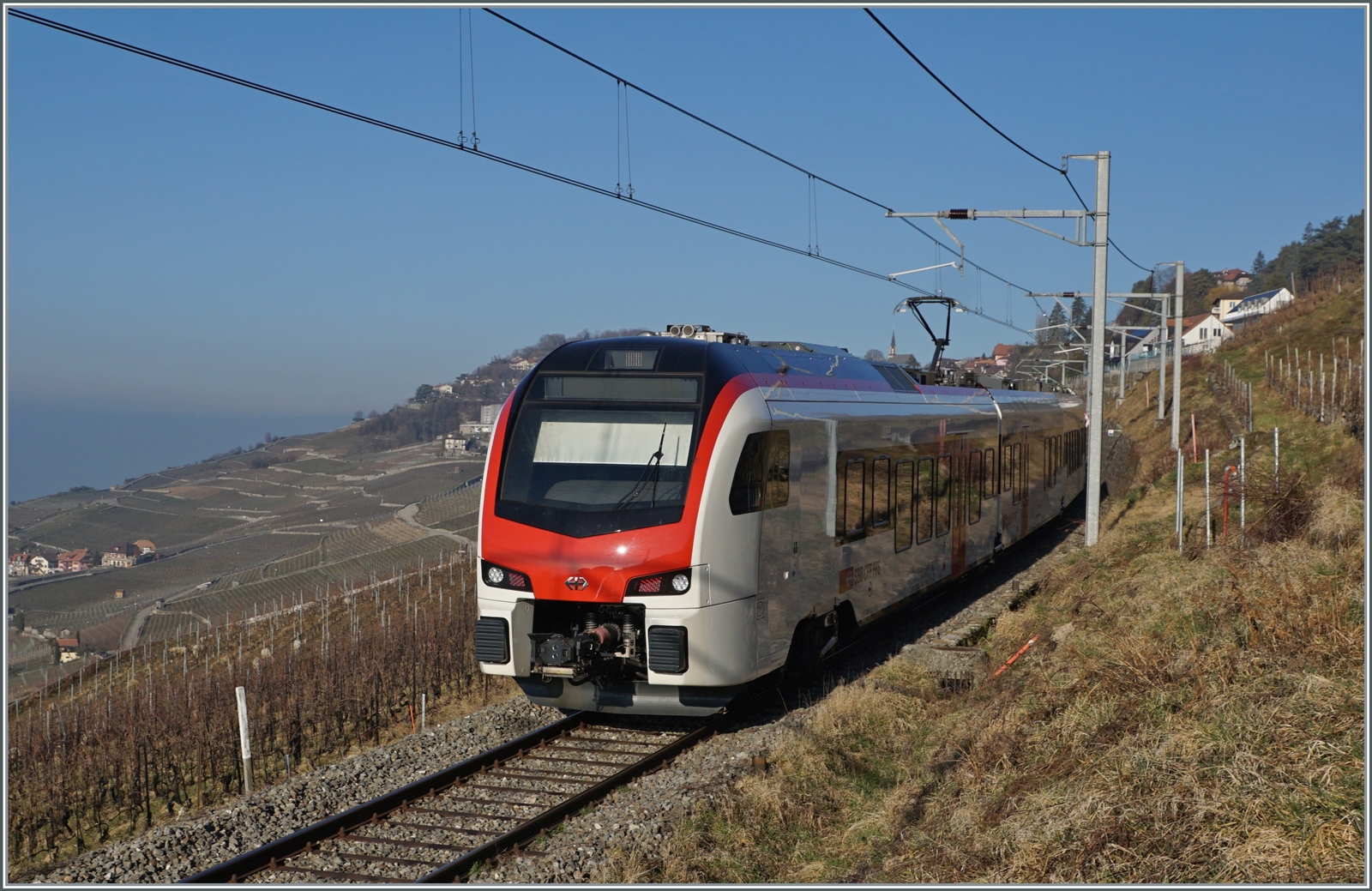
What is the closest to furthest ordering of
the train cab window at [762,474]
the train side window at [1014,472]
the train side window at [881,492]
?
the train cab window at [762,474] < the train side window at [881,492] < the train side window at [1014,472]

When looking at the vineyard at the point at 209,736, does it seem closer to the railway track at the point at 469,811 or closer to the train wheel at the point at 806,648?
the railway track at the point at 469,811

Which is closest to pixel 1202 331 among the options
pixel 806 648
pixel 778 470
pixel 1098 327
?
pixel 1098 327

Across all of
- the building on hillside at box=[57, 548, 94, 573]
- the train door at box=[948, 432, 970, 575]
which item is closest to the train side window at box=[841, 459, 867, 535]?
the train door at box=[948, 432, 970, 575]

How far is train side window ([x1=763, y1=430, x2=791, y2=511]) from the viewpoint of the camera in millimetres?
10422

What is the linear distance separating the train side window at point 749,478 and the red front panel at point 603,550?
36cm

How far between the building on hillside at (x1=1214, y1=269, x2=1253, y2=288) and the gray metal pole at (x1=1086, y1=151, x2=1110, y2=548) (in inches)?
5800

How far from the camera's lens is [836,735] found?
988cm

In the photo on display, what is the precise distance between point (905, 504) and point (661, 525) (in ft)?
18.4

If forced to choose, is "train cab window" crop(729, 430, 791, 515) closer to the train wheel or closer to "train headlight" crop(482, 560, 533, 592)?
the train wheel

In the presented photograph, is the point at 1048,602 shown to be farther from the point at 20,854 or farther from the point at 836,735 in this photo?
the point at 20,854

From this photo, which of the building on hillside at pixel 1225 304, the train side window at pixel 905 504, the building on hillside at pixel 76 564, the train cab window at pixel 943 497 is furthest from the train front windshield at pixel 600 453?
the building on hillside at pixel 76 564

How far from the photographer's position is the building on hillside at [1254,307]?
316ft

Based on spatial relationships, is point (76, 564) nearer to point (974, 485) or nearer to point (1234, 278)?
point (1234, 278)

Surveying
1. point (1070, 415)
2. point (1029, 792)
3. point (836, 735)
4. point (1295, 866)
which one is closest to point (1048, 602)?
point (836, 735)
